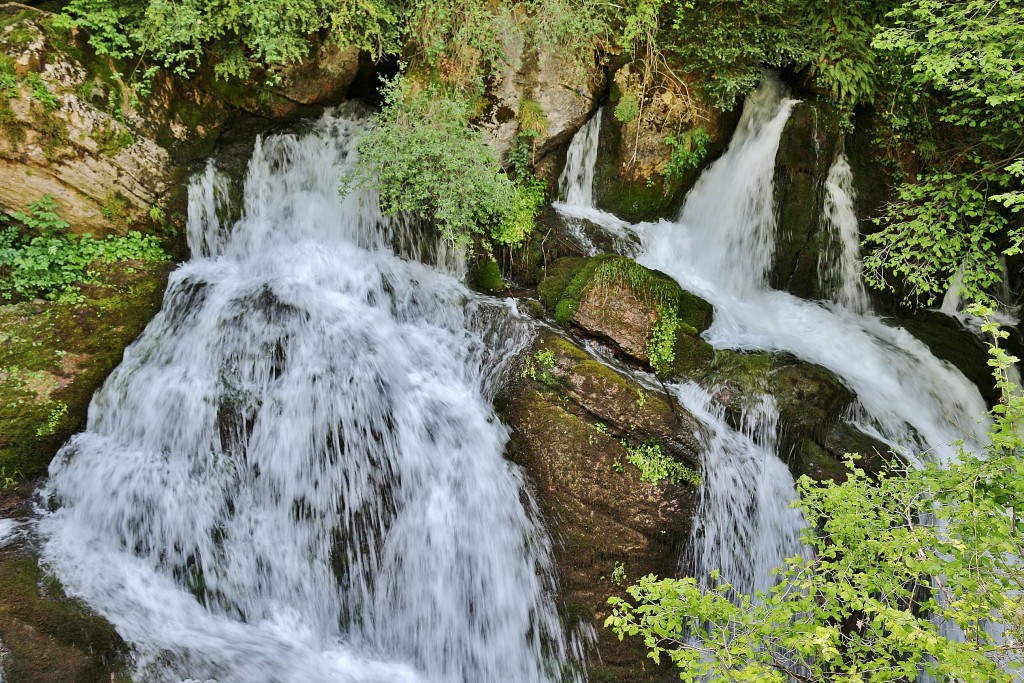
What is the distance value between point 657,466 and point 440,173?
3745 mm

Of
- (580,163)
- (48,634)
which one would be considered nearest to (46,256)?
(48,634)

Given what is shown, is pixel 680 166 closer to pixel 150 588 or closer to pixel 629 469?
pixel 629 469

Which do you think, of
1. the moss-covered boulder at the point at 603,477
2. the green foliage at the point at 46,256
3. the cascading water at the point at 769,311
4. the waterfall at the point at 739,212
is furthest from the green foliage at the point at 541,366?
the green foliage at the point at 46,256

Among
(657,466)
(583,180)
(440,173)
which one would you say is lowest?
(657,466)

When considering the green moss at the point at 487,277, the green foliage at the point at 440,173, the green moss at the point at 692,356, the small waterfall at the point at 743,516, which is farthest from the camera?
the green moss at the point at 487,277

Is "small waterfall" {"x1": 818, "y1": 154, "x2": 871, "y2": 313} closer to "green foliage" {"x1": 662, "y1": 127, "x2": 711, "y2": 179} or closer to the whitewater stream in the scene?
the whitewater stream

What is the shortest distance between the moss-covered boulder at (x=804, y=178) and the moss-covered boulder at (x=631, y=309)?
189 centimetres

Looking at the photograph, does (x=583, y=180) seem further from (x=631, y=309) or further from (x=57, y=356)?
(x=57, y=356)

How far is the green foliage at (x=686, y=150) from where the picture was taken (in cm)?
777

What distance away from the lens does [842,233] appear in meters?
7.49

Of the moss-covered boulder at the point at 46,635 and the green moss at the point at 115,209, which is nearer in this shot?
the moss-covered boulder at the point at 46,635

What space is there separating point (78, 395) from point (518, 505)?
4.00 meters

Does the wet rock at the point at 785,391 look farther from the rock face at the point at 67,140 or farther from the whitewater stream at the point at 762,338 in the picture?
the rock face at the point at 67,140

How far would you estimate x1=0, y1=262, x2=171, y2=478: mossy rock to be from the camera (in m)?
5.11
